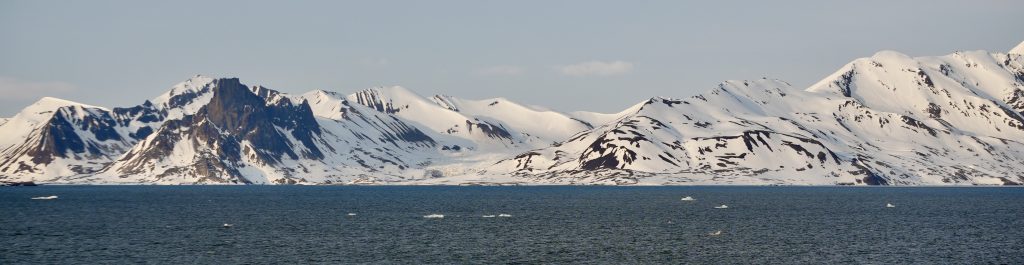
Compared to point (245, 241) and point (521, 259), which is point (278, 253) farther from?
point (521, 259)

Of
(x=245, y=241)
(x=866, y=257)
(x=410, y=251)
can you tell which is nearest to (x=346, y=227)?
(x=245, y=241)

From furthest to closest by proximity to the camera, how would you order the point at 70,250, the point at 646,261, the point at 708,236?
the point at 708,236, the point at 70,250, the point at 646,261

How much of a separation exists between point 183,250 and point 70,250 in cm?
1446

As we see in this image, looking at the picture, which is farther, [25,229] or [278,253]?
[25,229]

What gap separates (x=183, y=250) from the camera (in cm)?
15138

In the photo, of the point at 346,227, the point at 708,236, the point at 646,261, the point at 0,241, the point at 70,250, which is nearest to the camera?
the point at 646,261

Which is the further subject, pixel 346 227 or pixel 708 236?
pixel 346 227

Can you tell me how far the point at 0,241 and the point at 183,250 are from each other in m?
30.2

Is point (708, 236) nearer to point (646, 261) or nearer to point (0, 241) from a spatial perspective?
point (646, 261)

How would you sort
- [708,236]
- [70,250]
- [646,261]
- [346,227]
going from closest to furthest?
[646,261], [70,250], [708,236], [346,227]

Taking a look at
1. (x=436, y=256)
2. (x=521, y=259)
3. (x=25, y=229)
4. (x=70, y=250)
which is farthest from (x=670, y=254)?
Answer: (x=25, y=229)

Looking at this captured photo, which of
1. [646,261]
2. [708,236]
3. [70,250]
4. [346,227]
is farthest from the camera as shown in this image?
[346,227]

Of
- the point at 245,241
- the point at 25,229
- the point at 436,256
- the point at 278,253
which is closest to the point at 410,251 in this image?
the point at 436,256

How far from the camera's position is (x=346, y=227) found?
198500 millimetres
